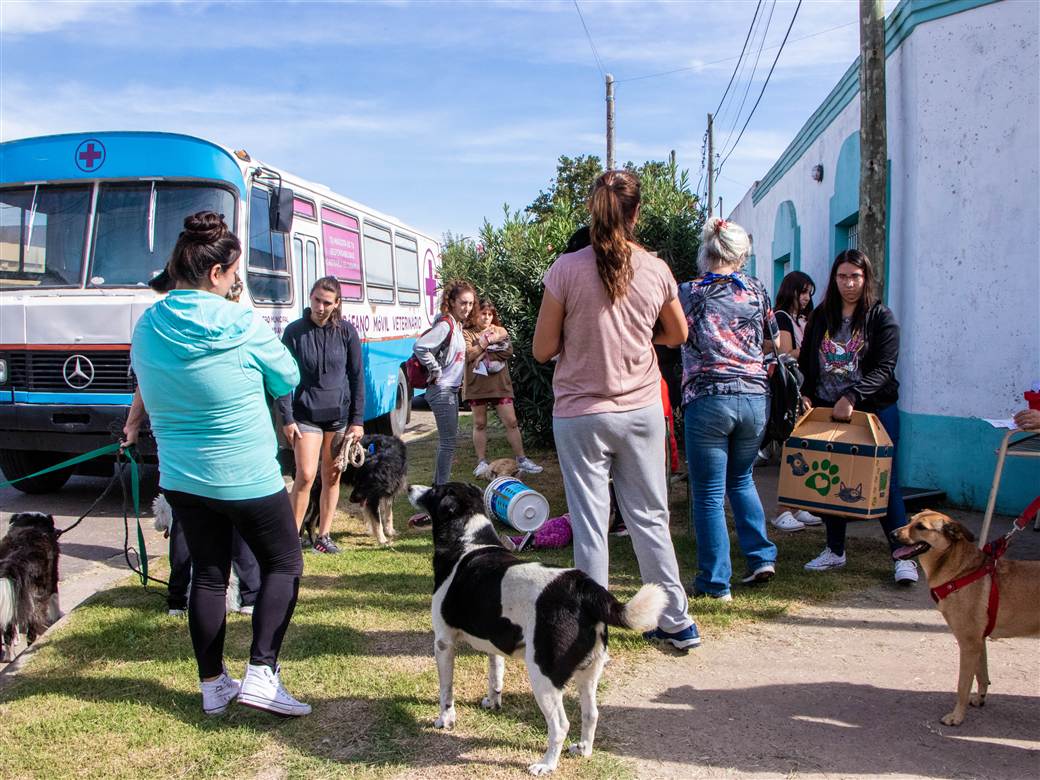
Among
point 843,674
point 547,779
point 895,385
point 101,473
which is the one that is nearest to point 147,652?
point 547,779

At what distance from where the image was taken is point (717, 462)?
4391 mm

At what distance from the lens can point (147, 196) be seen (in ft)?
24.0

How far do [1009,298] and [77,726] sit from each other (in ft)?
21.6

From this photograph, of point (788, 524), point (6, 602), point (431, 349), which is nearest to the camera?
point (6, 602)

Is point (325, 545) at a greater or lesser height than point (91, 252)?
lesser

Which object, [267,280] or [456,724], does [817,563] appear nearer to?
[456,724]

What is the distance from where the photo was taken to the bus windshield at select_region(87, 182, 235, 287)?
726 centimetres

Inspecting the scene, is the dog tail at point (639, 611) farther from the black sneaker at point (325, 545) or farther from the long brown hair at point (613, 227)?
the black sneaker at point (325, 545)

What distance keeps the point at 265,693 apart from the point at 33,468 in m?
6.14

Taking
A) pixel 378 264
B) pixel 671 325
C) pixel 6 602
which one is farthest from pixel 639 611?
pixel 378 264

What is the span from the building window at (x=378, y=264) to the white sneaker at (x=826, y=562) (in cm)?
706

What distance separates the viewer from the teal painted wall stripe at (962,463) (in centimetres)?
630

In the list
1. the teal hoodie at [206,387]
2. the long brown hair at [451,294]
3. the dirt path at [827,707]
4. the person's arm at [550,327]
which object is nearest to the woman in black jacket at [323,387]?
the long brown hair at [451,294]

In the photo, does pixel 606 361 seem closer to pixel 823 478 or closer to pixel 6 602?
pixel 823 478
